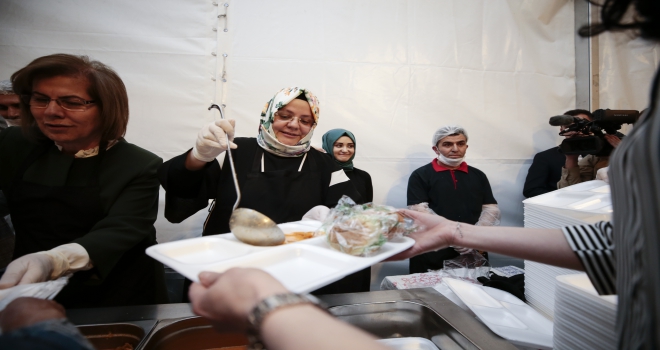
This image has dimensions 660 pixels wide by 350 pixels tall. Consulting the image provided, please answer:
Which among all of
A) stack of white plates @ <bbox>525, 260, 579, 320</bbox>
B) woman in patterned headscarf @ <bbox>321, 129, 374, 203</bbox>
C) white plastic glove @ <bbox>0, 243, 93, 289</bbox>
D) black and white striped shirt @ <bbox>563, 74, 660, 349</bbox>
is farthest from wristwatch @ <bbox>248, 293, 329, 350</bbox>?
woman in patterned headscarf @ <bbox>321, 129, 374, 203</bbox>

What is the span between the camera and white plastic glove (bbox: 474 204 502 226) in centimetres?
308

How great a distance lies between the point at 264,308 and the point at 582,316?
84 centimetres

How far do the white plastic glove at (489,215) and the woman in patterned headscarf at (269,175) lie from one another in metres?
1.93

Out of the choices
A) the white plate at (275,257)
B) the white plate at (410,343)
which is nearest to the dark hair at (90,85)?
the white plate at (275,257)

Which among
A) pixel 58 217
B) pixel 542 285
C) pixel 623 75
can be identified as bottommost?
pixel 542 285

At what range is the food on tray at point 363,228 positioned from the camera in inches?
38.6

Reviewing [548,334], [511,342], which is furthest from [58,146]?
[548,334]

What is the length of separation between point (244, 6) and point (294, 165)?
1972 mm

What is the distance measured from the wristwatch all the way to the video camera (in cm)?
234

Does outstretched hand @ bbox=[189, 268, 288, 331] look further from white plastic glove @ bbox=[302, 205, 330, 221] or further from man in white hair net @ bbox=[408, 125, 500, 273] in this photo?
man in white hair net @ bbox=[408, 125, 500, 273]

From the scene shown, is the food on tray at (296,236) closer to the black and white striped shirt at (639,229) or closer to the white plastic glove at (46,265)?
the white plastic glove at (46,265)

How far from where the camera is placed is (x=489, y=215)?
312 centimetres

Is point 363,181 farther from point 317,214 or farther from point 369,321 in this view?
point 369,321

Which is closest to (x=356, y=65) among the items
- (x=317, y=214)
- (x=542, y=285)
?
(x=317, y=214)
